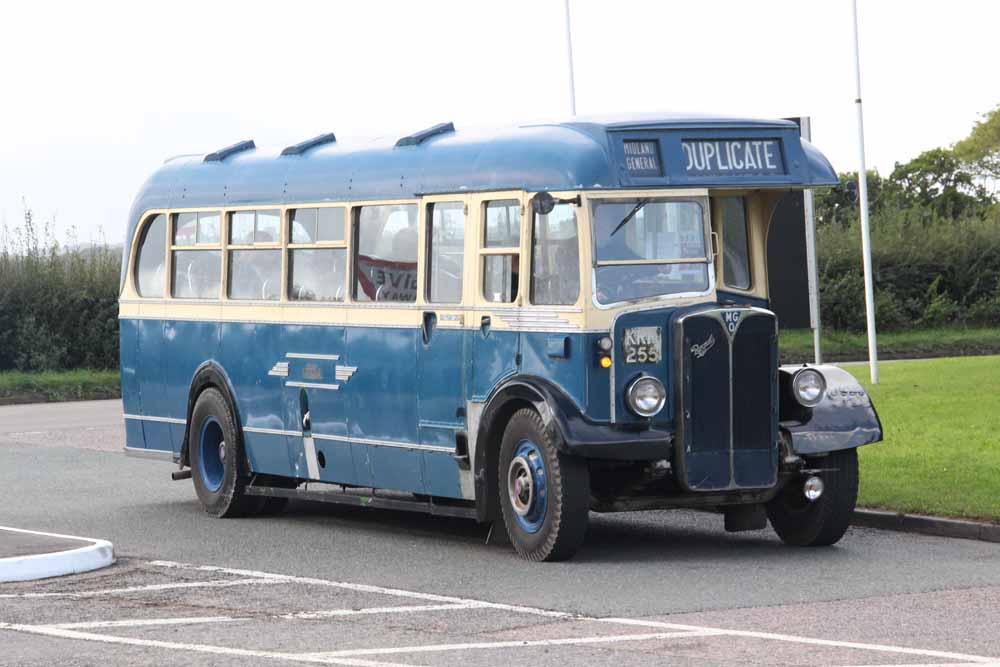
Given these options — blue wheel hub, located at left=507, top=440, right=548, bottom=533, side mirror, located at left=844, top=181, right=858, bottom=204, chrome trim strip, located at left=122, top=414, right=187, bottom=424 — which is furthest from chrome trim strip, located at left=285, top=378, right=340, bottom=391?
side mirror, located at left=844, top=181, right=858, bottom=204

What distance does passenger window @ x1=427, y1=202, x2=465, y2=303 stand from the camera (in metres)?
13.4

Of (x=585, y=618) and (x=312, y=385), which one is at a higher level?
(x=312, y=385)

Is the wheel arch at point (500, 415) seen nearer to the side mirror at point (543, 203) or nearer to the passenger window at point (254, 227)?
the side mirror at point (543, 203)

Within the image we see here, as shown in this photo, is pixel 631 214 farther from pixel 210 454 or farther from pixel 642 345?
pixel 210 454

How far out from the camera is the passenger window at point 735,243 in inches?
525

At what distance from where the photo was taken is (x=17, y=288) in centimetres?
3734

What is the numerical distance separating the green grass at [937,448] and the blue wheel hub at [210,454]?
5.32 meters

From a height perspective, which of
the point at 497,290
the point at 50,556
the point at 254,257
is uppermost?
the point at 254,257

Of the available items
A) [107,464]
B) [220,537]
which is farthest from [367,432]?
[107,464]

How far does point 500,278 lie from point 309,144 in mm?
→ 3356

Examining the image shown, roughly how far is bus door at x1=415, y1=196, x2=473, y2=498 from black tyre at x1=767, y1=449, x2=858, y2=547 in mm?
2228

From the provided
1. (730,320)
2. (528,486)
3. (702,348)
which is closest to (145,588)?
(528,486)

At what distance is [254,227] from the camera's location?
15945mm

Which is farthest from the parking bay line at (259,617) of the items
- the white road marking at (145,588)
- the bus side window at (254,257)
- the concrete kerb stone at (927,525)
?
the bus side window at (254,257)
